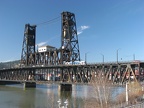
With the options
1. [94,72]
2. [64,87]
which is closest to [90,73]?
[94,72]

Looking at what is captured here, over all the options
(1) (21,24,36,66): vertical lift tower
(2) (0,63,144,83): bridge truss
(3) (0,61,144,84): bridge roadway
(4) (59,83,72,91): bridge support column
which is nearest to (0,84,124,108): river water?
(2) (0,63,144,83): bridge truss

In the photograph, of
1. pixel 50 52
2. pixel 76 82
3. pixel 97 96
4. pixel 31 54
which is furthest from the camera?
pixel 31 54

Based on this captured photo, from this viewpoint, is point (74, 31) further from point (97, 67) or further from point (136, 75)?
point (136, 75)

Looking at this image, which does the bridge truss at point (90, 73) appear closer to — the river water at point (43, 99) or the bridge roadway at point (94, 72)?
the bridge roadway at point (94, 72)

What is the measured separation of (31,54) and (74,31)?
145ft

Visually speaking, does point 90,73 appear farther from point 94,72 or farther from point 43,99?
point 43,99

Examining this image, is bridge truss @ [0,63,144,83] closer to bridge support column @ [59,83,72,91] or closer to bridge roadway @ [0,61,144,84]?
bridge roadway @ [0,61,144,84]

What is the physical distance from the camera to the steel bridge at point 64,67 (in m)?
82.5

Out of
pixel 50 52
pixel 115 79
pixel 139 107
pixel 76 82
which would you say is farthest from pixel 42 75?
pixel 139 107

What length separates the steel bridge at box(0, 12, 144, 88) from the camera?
8250 cm

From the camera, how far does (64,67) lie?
11331cm

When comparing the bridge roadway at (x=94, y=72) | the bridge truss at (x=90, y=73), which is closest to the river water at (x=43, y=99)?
the bridge truss at (x=90, y=73)

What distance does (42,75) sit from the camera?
146m

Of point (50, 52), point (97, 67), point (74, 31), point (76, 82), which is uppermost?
point (74, 31)
